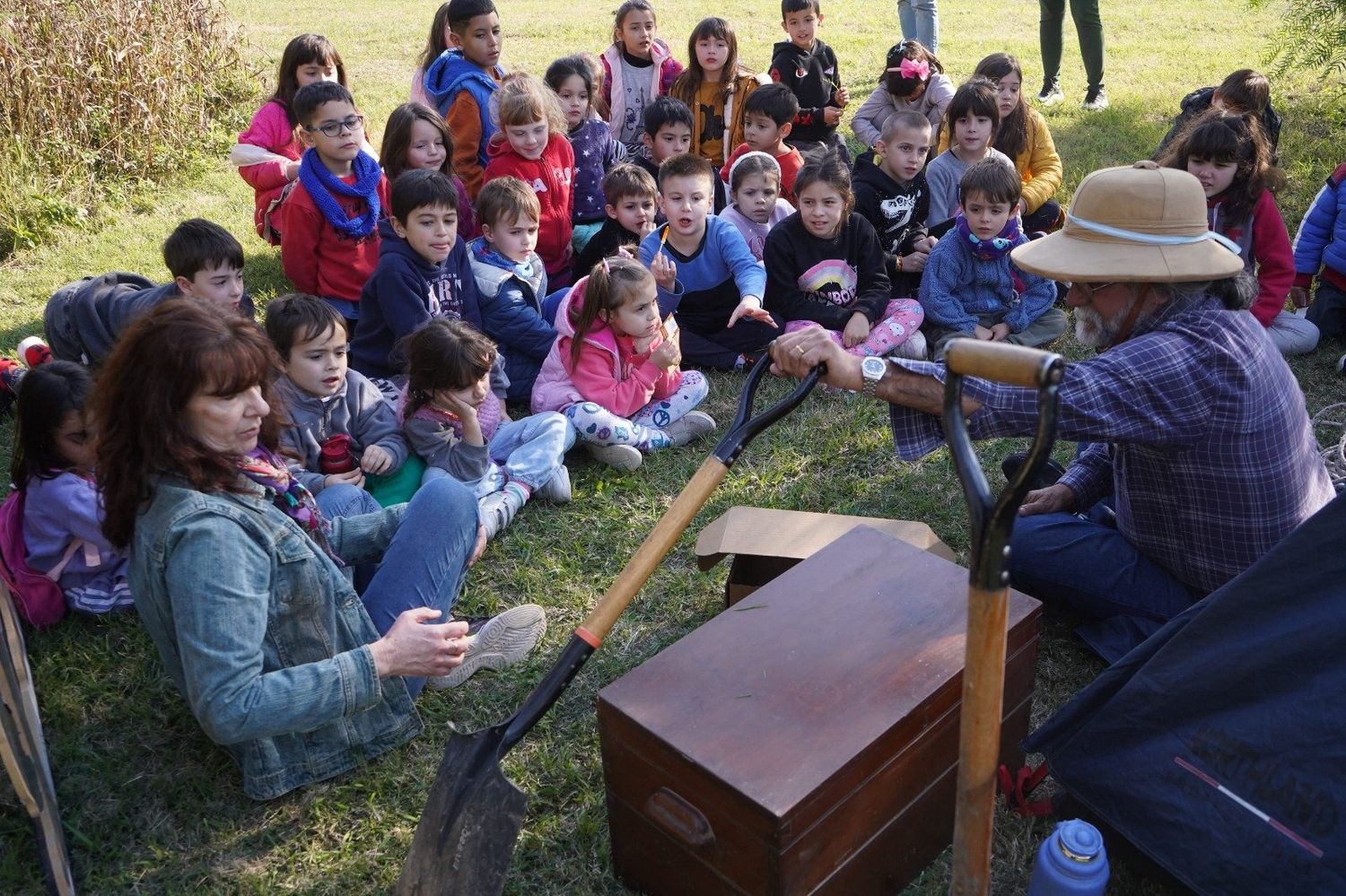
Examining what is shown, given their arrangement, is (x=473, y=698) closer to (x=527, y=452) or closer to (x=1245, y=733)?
(x=527, y=452)

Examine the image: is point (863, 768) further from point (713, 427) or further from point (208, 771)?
point (713, 427)

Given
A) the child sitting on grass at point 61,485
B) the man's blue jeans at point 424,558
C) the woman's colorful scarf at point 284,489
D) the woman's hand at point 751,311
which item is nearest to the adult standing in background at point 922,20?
the woman's hand at point 751,311

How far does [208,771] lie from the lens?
3037mm

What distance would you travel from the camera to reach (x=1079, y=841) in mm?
2256

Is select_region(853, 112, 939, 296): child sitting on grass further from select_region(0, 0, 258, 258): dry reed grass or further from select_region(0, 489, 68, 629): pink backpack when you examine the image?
select_region(0, 0, 258, 258): dry reed grass

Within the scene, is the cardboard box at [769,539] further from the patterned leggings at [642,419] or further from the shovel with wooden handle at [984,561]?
the shovel with wooden handle at [984,561]

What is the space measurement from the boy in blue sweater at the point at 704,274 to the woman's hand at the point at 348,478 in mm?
1931

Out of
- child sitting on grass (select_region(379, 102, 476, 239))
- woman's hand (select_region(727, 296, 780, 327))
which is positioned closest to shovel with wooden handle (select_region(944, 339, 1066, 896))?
woman's hand (select_region(727, 296, 780, 327))

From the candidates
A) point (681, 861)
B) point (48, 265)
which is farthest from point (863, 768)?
point (48, 265)

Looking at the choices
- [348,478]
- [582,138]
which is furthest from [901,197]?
[348,478]

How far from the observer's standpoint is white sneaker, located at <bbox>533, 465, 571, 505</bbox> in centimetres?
425

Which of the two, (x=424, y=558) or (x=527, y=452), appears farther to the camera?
(x=527, y=452)

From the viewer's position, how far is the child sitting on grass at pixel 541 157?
5.75m

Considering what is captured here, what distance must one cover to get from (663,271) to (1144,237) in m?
2.82
